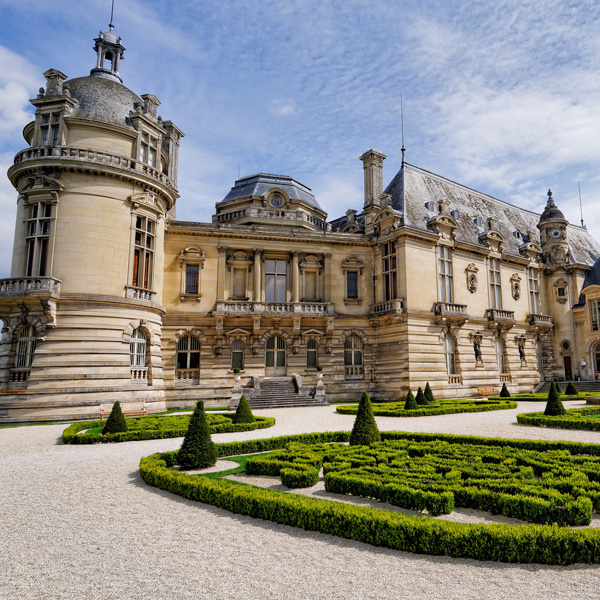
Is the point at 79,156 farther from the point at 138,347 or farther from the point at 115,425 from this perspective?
the point at 115,425

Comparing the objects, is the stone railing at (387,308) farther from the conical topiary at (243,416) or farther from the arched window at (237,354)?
the conical topiary at (243,416)

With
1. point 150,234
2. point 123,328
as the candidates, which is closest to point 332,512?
point 123,328

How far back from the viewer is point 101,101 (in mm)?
28875

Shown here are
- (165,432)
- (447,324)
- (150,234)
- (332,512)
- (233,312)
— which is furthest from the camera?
(447,324)

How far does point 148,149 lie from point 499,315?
30.4m

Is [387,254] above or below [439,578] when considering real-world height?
above

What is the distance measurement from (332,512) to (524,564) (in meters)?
2.76

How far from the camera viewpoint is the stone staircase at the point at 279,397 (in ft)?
95.5

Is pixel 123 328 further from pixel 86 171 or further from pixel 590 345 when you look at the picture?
pixel 590 345

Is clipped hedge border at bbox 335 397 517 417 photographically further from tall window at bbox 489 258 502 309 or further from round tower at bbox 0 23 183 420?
tall window at bbox 489 258 502 309

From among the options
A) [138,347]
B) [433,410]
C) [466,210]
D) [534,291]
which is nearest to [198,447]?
[433,410]

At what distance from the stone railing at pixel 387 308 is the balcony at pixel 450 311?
299cm

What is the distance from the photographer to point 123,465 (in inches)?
503

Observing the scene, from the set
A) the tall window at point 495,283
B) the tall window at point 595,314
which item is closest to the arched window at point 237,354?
the tall window at point 495,283
